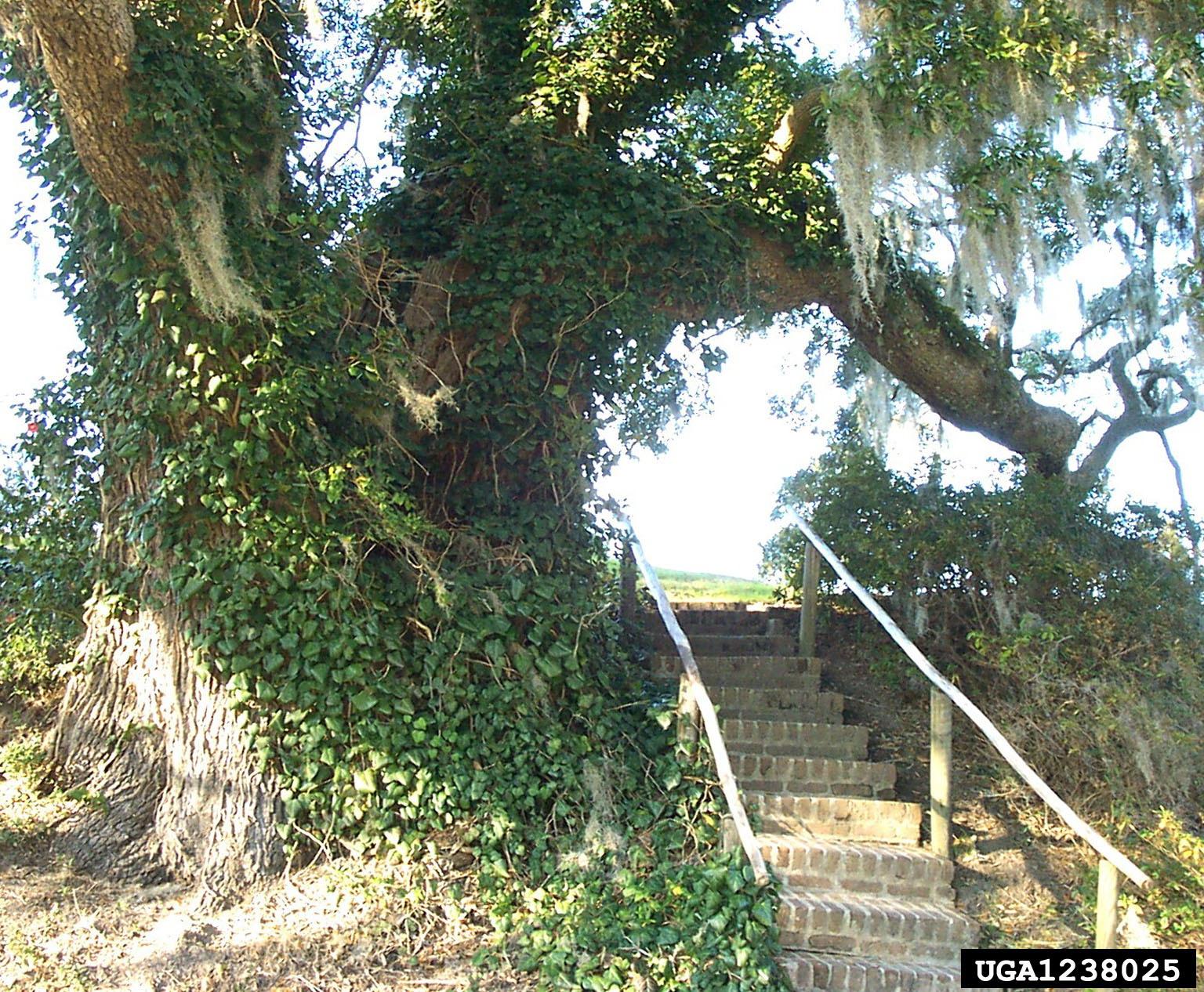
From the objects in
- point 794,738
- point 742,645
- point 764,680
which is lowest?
point 794,738

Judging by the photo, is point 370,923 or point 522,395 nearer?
point 370,923

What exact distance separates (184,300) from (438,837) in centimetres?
304

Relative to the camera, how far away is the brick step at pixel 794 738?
20.6ft

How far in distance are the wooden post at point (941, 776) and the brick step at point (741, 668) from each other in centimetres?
155

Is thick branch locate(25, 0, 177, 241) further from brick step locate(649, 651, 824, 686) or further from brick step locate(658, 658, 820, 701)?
brick step locate(658, 658, 820, 701)

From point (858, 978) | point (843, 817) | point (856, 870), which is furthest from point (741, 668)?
point (858, 978)

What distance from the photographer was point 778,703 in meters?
6.85

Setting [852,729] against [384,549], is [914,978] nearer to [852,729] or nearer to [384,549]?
[852,729]

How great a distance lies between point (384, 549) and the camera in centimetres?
622

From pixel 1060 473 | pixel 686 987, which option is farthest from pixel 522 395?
pixel 1060 473

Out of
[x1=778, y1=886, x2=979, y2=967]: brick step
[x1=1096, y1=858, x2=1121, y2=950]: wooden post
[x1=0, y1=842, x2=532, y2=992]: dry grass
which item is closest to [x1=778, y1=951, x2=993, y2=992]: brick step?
[x1=778, y1=886, x2=979, y2=967]: brick step

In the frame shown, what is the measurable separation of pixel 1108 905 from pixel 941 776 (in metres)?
1.26

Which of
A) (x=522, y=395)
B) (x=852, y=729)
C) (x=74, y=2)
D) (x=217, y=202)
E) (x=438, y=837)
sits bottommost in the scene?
(x=438, y=837)

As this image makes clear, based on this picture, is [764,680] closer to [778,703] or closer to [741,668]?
[741,668]
